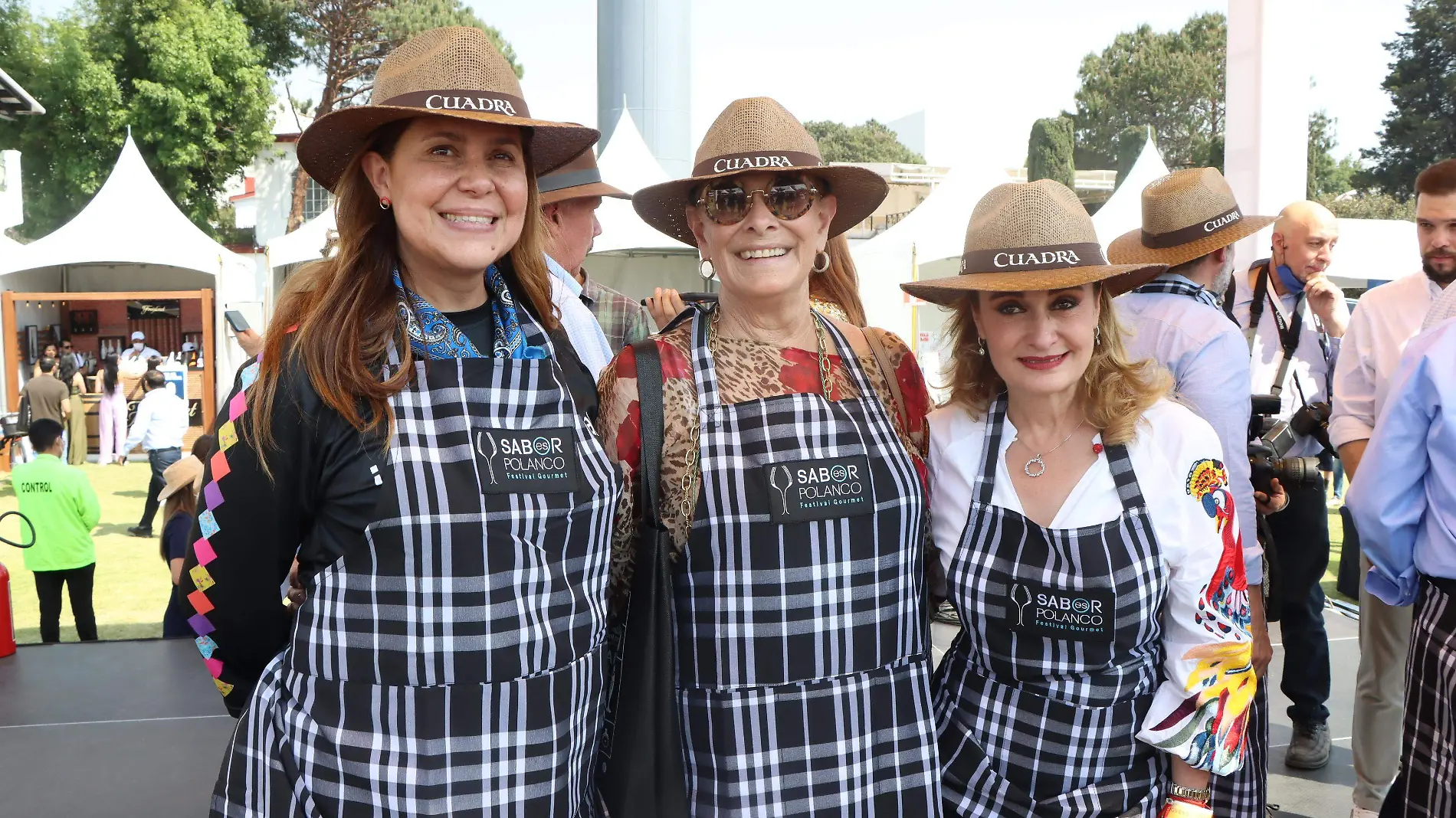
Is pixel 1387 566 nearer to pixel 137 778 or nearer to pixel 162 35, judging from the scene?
pixel 137 778

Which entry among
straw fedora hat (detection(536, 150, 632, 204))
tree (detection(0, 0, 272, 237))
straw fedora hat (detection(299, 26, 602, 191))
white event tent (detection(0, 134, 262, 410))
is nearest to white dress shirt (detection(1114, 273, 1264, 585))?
straw fedora hat (detection(536, 150, 632, 204))

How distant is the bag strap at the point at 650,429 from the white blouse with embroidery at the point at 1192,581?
1.88 ft

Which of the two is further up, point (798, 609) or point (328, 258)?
point (328, 258)

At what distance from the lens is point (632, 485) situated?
1.77m

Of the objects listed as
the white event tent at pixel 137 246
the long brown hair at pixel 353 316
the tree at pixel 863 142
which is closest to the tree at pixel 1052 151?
the tree at pixel 863 142

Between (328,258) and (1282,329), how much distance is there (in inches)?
146

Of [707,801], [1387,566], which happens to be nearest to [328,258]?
[707,801]

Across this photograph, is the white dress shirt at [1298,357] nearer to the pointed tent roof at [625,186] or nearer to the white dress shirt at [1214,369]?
the white dress shirt at [1214,369]

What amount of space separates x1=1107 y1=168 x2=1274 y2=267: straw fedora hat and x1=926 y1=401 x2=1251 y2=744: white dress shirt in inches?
51.2

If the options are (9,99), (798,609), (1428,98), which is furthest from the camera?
(1428,98)

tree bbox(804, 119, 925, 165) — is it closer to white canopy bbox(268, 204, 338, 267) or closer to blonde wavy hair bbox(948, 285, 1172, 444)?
white canopy bbox(268, 204, 338, 267)

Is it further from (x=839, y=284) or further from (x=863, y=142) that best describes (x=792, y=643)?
(x=863, y=142)

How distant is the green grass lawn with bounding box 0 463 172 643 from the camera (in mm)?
6543

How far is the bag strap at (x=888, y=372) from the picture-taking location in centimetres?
199
